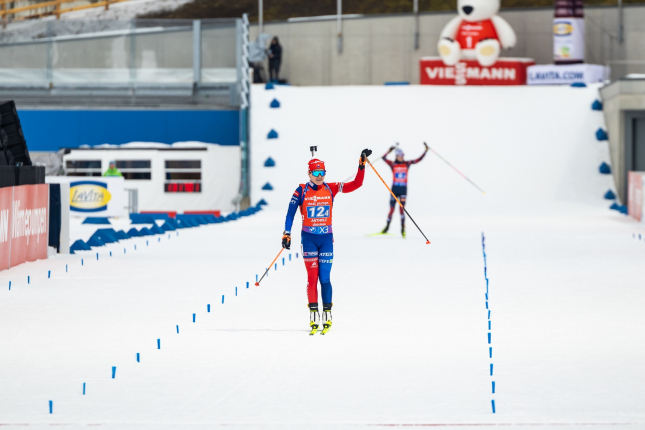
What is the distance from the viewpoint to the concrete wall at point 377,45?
114 ft

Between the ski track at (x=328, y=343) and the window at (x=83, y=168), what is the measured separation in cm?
1529

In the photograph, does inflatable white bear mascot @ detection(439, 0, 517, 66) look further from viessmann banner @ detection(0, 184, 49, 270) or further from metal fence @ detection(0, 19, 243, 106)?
viessmann banner @ detection(0, 184, 49, 270)

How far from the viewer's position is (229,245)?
17422mm

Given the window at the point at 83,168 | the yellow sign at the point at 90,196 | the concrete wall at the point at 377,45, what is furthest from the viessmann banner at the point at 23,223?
the concrete wall at the point at 377,45

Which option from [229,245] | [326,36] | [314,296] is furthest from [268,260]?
[326,36]

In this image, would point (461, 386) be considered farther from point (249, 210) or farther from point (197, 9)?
point (197, 9)

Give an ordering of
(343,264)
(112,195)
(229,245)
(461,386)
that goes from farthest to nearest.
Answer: (112,195)
(229,245)
(343,264)
(461,386)

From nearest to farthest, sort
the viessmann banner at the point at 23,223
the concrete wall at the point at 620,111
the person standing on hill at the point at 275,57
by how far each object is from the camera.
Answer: the viessmann banner at the point at 23,223, the concrete wall at the point at 620,111, the person standing on hill at the point at 275,57

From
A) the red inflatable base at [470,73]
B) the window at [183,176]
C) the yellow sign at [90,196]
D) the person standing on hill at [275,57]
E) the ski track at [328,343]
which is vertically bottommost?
the ski track at [328,343]

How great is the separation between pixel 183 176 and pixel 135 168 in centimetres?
150

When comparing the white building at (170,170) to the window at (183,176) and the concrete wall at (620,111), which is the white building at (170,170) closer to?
the window at (183,176)

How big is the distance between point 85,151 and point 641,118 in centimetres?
1691

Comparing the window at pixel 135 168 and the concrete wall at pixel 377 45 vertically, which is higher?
the concrete wall at pixel 377 45

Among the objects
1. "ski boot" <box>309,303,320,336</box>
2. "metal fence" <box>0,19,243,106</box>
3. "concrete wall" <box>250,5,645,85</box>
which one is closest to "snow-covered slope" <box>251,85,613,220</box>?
"metal fence" <box>0,19,243,106</box>
